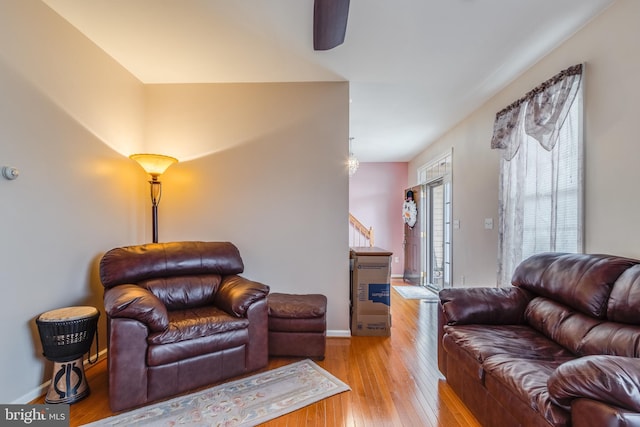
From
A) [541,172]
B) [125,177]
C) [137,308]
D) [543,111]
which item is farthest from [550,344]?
[125,177]

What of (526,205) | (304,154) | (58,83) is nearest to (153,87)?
(58,83)

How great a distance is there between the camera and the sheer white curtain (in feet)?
7.58

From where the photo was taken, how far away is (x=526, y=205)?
2.84 m

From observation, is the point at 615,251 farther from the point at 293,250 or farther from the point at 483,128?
the point at 293,250

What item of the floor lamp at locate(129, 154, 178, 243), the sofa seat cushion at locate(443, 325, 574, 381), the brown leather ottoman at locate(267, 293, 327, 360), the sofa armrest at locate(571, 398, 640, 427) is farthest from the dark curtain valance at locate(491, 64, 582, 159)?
the floor lamp at locate(129, 154, 178, 243)

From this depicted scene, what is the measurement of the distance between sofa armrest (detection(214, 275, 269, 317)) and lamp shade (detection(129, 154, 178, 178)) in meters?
1.33

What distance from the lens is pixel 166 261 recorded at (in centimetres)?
264

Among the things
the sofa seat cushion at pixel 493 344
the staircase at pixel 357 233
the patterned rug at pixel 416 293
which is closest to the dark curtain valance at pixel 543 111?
the sofa seat cushion at pixel 493 344

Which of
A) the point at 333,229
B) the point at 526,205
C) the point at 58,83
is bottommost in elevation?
the point at 333,229

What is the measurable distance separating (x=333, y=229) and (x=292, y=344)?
4.03 feet

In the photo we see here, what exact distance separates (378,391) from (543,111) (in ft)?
8.64

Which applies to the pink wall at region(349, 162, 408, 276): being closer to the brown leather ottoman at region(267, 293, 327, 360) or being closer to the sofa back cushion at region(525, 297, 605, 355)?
the brown leather ottoman at region(267, 293, 327, 360)

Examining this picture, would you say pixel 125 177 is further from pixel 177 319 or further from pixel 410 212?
pixel 410 212

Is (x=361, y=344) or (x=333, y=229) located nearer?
(x=361, y=344)
